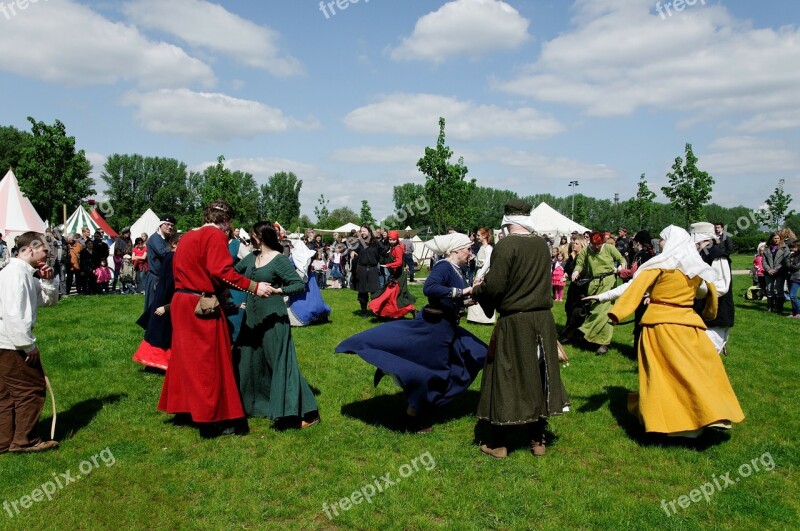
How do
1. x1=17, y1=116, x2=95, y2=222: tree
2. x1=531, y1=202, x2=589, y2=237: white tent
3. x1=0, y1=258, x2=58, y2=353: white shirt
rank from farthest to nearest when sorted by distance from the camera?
x1=531, y1=202, x2=589, y2=237: white tent < x1=17, y1=116, x2=95, y2=222: tree < x1=0, y1=258, x2=58, y2=353: white shirt

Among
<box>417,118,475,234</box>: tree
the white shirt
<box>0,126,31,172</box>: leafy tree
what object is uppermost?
<box>0,126,31,172</box>: leafy tree

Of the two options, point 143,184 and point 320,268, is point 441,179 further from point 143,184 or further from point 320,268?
point 143,184

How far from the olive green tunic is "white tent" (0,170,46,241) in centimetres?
2311

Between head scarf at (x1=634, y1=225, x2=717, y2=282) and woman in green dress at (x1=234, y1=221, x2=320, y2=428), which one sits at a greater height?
head scarf at (x1=634, y1=225, x2=717, y2=282)

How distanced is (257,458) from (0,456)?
214cm

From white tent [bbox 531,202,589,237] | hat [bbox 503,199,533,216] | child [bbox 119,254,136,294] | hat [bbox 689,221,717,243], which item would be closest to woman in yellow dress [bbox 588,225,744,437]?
hat [bbox 503,199,533,216]

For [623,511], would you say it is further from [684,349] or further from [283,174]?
[283,174]

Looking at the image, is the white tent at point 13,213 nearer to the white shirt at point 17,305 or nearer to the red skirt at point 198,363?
the white shirt at point 17,305

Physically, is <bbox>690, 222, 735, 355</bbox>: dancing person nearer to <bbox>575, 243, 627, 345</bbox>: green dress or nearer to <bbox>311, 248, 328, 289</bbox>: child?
<bbox>575, 243, 627, 345</bbox>: green dress

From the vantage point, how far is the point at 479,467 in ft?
15.5

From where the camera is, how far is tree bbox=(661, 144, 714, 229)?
2706 cm

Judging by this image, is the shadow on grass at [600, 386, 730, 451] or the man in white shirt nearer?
the man in white shirt

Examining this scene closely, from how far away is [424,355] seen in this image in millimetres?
5332

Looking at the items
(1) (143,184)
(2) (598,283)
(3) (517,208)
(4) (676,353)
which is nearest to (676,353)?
(4) (676,353)
